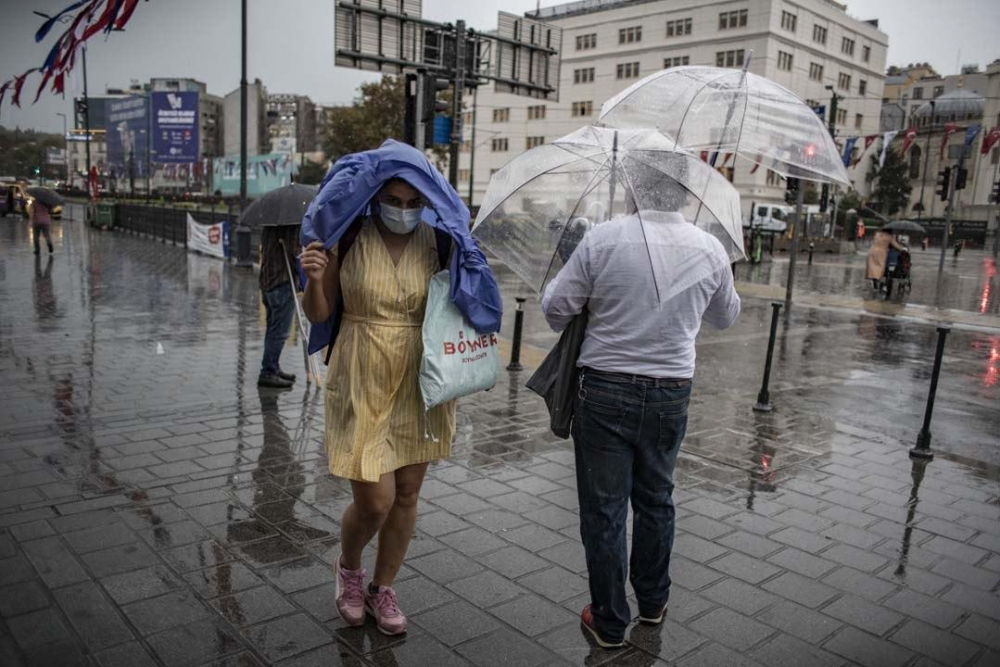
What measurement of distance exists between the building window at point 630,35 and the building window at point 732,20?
7.47 m

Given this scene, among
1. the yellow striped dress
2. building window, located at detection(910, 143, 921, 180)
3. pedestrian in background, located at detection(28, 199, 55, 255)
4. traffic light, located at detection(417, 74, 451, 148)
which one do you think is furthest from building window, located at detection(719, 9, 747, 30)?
the yellow striped dress

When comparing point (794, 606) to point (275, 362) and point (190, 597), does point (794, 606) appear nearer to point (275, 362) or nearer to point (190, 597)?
point (190, 597)

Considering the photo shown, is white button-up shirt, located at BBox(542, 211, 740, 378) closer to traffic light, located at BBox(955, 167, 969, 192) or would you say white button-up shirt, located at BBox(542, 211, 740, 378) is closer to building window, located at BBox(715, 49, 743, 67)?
traffic light, located at BBox(955, 167, 969, 192)

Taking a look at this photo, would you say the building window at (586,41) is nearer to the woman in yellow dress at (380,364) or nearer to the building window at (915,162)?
the building window at (915,162)

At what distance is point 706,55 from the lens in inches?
2393

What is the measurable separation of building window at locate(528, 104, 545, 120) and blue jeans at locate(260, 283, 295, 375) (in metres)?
67.1

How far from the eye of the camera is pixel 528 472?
5.56m

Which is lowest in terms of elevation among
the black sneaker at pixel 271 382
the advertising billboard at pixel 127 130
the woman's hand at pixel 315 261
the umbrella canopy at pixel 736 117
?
the black sneaker at pixel 271 382

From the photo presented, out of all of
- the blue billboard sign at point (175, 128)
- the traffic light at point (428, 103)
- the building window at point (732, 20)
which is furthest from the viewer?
the building window at point (732, 20)

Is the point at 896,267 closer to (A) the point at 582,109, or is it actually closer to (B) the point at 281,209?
(B) the point at 281,209

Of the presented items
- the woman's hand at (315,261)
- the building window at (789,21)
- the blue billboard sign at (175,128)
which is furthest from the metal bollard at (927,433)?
the building window at (789,21)

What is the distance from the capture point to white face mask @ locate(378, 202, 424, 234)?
10.3ft

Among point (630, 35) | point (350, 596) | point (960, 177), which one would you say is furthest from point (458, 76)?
point (630, 35)

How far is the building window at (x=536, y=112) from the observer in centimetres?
7175
